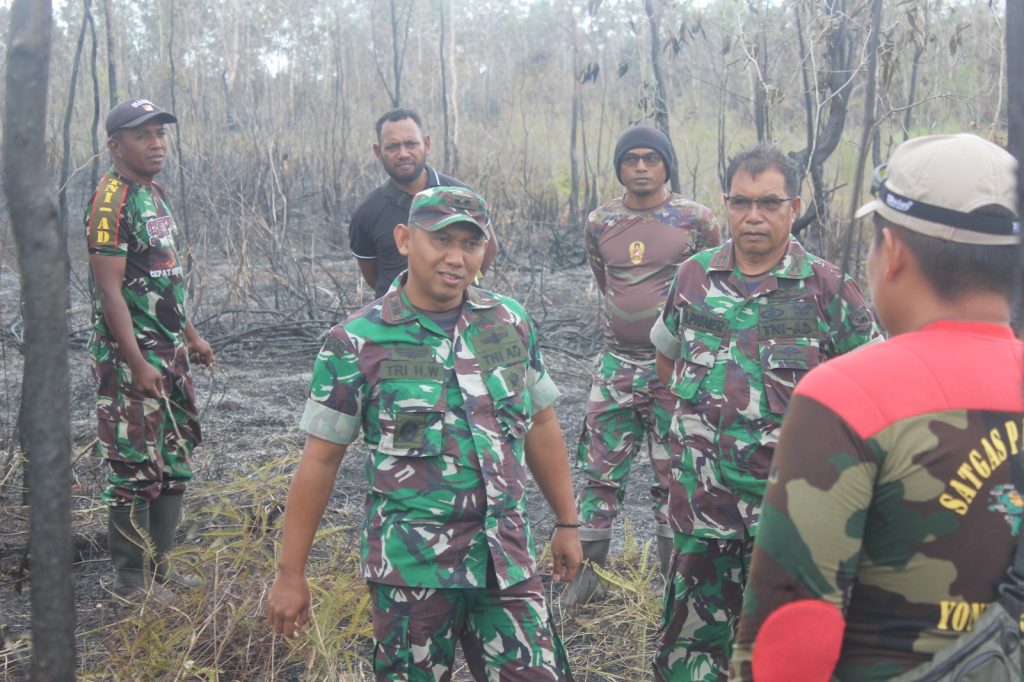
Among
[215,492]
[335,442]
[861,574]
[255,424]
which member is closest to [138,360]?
[215,492]

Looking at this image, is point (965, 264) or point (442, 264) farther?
point (442, 264)

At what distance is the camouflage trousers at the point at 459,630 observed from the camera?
2424 mm

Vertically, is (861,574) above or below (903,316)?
below

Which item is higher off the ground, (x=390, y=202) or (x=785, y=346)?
(x=390, y=202)

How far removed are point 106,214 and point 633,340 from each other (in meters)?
2.06

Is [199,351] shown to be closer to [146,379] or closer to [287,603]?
[146,379]

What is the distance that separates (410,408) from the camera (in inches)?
95.2

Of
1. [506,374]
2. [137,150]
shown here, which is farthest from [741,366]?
[137,150]

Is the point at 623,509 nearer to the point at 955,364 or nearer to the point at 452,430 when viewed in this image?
the point at 452,430

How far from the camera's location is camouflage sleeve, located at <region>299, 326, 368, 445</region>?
243cm

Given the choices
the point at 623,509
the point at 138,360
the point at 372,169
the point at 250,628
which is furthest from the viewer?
the point at 372,169

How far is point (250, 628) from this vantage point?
3.40 meters

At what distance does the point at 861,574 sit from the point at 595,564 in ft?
8.52

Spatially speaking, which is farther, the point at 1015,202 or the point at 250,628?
the point at 250,628
